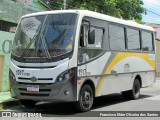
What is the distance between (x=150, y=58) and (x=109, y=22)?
164 inches

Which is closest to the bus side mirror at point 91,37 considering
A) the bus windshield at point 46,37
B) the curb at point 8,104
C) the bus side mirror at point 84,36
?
the bus side mirror at point 84,36

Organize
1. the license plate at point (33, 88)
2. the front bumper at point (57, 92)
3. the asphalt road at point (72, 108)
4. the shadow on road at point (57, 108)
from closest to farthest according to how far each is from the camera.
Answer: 1. the front bumper at point (57, 92)
2. the license plate at point (33, 88)
3. the asphalt road at point (72, 108)
4. the shadow on road at point (57, 108)

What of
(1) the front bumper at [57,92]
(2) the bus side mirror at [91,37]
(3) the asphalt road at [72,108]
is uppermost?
(2) the bus side mirror at [91,37]

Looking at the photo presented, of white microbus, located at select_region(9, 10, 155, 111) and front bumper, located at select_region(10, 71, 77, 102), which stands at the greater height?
white microbus, located at select_region(9, 10, 155, 111)

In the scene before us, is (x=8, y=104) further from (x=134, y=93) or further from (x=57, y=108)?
(x=134, y=93)

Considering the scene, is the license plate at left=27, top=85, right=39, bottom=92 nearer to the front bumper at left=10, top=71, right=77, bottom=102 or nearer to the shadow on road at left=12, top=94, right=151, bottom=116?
the front bumper at left=10, top=71, right=77, bottom=102

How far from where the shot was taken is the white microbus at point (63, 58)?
9750 millimetres

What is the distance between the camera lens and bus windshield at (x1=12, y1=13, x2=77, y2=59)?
9898 mm

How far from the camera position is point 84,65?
33.8ft

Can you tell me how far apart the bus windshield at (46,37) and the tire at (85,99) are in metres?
1.33

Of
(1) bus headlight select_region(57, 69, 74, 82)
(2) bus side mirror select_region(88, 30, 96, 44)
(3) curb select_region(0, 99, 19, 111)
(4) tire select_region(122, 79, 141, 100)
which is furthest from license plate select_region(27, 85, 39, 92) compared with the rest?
(4) tire select_region(122, 79, 141, 100)

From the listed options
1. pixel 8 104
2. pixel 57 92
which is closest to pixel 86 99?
pixel 57 92

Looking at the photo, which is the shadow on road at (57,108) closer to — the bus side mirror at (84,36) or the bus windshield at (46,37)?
the bus windshield at (46,37)

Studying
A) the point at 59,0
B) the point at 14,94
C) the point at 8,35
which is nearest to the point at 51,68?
the point at 14,94
